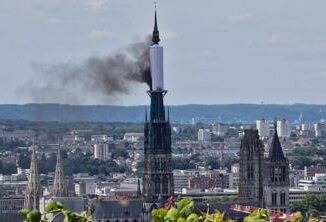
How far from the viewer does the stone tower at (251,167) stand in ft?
231

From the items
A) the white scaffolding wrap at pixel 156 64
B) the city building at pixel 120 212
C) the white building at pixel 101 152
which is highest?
the white building at pixel 101 152

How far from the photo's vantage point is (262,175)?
70.2 m

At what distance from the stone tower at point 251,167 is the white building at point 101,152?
8574 centimetres

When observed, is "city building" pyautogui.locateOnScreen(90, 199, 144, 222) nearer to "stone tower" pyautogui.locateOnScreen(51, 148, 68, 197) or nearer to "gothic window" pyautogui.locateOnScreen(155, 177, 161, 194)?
"gothic window" pyautogui.locateOnScreen(155, 177, 161, 194)

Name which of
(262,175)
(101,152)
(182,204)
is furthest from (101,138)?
(182,204)

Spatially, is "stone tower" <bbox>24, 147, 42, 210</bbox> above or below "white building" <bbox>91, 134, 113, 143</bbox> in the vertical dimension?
below

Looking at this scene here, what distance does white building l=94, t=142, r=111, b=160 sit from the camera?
6255 inches

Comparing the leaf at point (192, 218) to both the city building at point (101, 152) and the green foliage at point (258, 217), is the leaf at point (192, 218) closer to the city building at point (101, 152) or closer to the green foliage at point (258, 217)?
the green foliage at point (258, 217)

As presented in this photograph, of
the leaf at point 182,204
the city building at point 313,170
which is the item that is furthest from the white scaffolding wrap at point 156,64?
the city building at point 313,170

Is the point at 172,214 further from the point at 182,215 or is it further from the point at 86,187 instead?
the point at 86,187

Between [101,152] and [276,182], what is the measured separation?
91.3 metres

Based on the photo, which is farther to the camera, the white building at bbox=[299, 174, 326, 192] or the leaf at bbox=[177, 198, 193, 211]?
the white building at bbox=[299, 174, 326, 192]

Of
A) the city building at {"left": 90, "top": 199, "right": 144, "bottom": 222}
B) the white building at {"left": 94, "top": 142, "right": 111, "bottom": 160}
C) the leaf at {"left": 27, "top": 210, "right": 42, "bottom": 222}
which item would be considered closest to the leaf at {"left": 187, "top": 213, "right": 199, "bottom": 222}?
the leaf at {"left": 27, "top": 210, "right": 42, "bottom": 222}

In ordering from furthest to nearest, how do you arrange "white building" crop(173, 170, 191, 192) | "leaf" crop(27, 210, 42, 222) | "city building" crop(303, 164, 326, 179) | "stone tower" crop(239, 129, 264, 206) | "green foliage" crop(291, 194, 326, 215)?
"city building" crop(303, 164, 326, 179)
"white building" crop(173, 170, 191, 192)
"green foliage" crop(291, 194, 326, 215)
"stone tower" crop(239, 129, 264, 206)
"leaf" crop(27, 210, 42, 222)
